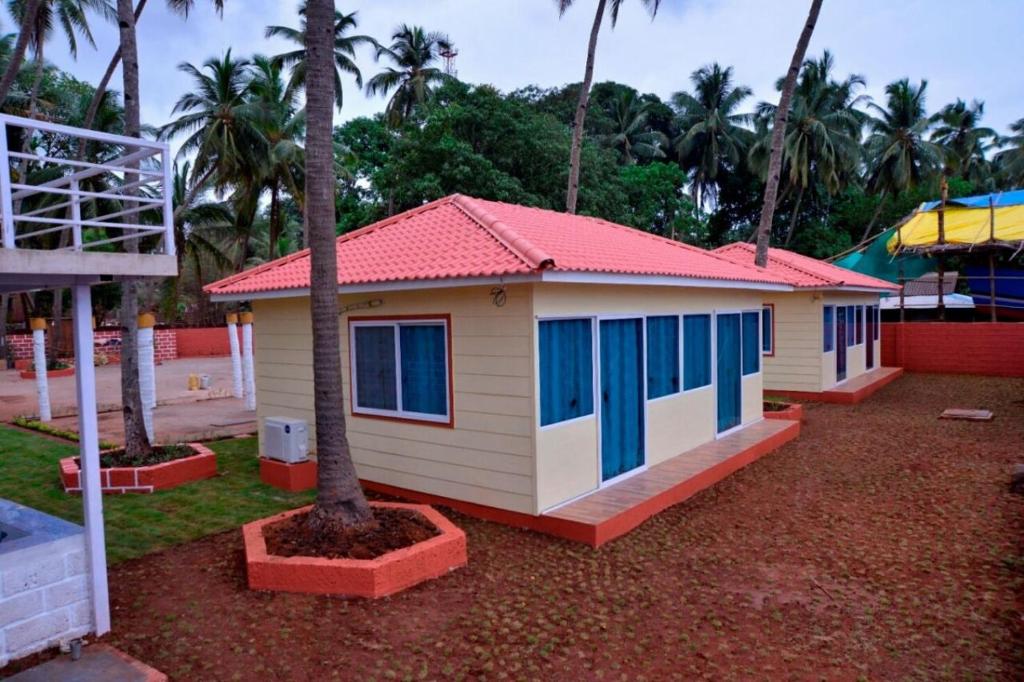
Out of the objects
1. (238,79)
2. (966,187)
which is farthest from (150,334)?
(966,187)

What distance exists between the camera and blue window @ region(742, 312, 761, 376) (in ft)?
39.0

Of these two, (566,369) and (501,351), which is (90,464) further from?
(566,369)

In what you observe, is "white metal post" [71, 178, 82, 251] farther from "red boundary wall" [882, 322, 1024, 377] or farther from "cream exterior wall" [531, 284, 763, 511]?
"red boundary wall" [882, 322, 1024, 377]

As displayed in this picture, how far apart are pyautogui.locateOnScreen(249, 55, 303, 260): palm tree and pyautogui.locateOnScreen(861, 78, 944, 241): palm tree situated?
94.9 feet

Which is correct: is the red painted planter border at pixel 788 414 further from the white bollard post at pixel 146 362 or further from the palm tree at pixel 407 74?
the palm tree at pixel 407 74

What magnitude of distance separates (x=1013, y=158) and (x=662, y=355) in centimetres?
4474

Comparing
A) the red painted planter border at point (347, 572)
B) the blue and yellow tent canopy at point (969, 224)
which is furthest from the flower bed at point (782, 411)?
the blue and yellow tent canopy at point (969, 224)

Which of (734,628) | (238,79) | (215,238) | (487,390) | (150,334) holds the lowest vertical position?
(734,628)

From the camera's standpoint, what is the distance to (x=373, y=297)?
819 centimetres

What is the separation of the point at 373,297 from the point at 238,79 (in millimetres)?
20683

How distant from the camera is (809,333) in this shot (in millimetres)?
16422

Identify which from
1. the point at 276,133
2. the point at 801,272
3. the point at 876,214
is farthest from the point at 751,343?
the point at 876,214

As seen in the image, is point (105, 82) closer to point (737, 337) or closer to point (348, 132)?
point (737, 337)

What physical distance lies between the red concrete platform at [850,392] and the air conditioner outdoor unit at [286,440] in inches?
483
